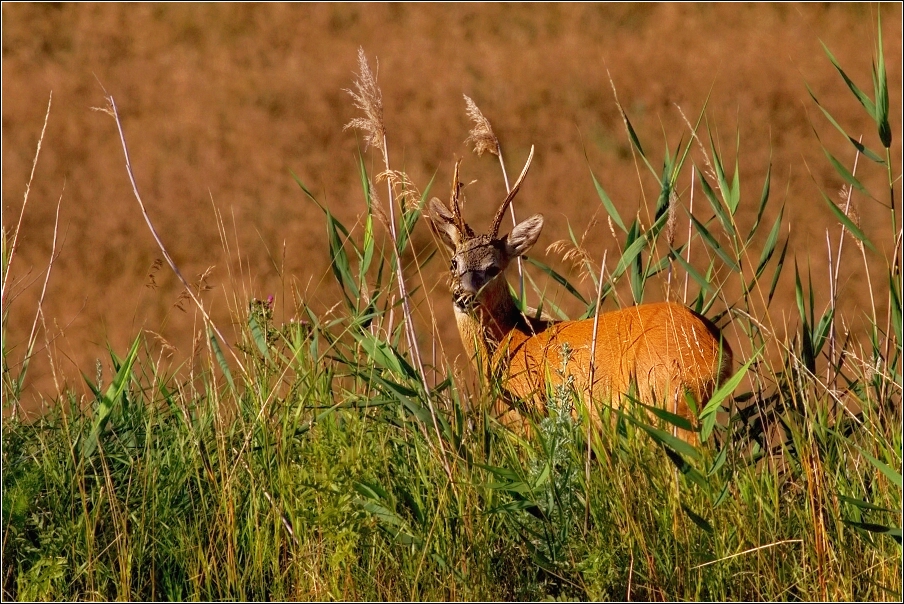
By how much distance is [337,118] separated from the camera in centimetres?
1175

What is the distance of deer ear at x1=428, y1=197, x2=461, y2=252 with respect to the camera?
3.61 m

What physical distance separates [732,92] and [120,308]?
21.7ft

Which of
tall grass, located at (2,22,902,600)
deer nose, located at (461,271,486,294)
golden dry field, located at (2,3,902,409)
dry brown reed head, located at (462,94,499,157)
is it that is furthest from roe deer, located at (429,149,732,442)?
golden dry field, located at (2,3,902,409)

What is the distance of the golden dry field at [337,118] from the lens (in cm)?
920

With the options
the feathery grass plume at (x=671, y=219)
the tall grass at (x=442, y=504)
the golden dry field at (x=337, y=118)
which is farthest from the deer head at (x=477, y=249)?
the golden dry field at (x=337, y=118)

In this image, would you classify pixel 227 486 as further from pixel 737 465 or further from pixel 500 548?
pixel 737 465

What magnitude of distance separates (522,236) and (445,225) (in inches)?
10.8

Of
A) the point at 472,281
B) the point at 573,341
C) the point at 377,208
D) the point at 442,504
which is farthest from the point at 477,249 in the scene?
the point at 442,504

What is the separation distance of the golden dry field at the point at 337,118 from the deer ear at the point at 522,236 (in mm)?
3836

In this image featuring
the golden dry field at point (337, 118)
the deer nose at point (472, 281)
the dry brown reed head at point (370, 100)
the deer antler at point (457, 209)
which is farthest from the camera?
the golden dry field at point (337, 118)

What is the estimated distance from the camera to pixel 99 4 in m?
14.2

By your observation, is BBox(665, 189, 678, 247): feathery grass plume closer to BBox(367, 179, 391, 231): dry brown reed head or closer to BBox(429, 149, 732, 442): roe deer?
BBox(429, 149, 732, 442): roe deer

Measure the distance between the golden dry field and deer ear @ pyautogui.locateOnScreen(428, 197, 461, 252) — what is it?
3857mm

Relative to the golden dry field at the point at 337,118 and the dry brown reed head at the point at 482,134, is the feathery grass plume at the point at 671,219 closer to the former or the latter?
the dry brown reed head at the point at 482,134
